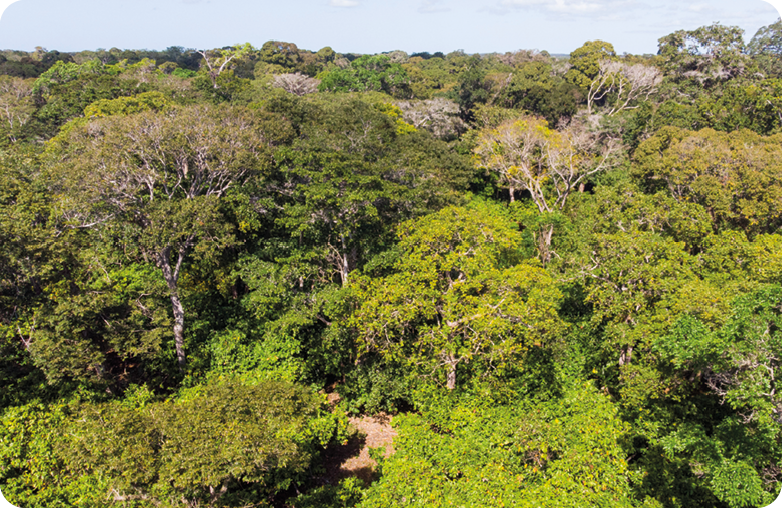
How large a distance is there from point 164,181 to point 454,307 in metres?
11.9

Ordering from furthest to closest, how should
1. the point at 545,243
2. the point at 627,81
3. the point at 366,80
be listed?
1. the point at 366,80
2. the point at 627,81
3. the point at 545,243

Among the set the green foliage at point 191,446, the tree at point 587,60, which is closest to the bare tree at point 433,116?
the tree at point 587,60

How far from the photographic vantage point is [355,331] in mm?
16922

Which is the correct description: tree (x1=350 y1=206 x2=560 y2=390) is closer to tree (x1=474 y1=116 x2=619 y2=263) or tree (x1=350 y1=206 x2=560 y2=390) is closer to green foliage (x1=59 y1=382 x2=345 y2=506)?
green foliage (x1=59 y1=382 x2=345 y2=506)

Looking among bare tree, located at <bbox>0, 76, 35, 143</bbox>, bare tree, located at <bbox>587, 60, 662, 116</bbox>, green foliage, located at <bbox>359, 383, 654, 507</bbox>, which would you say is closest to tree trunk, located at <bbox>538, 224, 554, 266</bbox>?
green foliage, located at <bbox>359, 383, 654, 507</bbox>

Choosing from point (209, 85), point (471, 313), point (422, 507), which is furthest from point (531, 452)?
point (209, 85)

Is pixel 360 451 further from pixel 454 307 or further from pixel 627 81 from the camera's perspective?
pixel 627 81

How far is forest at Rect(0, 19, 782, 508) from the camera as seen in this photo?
10.0m

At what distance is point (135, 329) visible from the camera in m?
15.9

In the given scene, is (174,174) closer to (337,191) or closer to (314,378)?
(337,191)

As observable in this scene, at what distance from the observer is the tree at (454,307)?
49.0 ft

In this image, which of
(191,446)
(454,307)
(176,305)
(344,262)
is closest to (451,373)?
(454,307)

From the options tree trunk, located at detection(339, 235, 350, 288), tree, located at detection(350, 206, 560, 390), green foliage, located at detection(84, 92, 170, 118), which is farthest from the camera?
green foliage, located at detection(84, 92, 170, 118)

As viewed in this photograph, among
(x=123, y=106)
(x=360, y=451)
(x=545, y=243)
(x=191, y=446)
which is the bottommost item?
(x=360, y=451)
